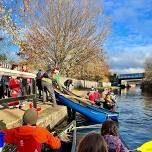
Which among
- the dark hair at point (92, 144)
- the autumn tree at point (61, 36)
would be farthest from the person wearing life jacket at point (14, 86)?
the autumn tree at point (61, 36)

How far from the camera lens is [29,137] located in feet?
22.1

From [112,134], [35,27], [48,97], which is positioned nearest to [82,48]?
[35,27]

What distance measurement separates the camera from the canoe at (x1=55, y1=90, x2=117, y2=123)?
20.4 metres

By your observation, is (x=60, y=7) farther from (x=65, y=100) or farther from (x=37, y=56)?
(x=65, y=100)

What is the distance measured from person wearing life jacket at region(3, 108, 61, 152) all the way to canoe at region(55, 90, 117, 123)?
13.5 metres

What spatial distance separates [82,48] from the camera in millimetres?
50469

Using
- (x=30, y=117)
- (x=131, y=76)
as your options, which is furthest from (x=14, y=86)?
(x=131, y=76)

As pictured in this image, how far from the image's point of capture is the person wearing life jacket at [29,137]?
674cm

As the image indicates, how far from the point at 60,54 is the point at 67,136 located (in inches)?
1463

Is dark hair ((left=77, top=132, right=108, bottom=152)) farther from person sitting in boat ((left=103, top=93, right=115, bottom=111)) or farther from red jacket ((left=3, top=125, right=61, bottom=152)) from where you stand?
person sitting in boat ((left=103, top=93, right=115, bottom=111))

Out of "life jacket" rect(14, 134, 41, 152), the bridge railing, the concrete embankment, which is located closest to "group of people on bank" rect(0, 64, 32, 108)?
the concrete embankment

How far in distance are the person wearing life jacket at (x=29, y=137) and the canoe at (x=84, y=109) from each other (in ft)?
44.4

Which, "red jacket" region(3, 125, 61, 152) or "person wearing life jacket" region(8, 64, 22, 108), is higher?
"person wearing life jacket" region(8, 64, 22, 108)

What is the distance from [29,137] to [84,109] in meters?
13.9
